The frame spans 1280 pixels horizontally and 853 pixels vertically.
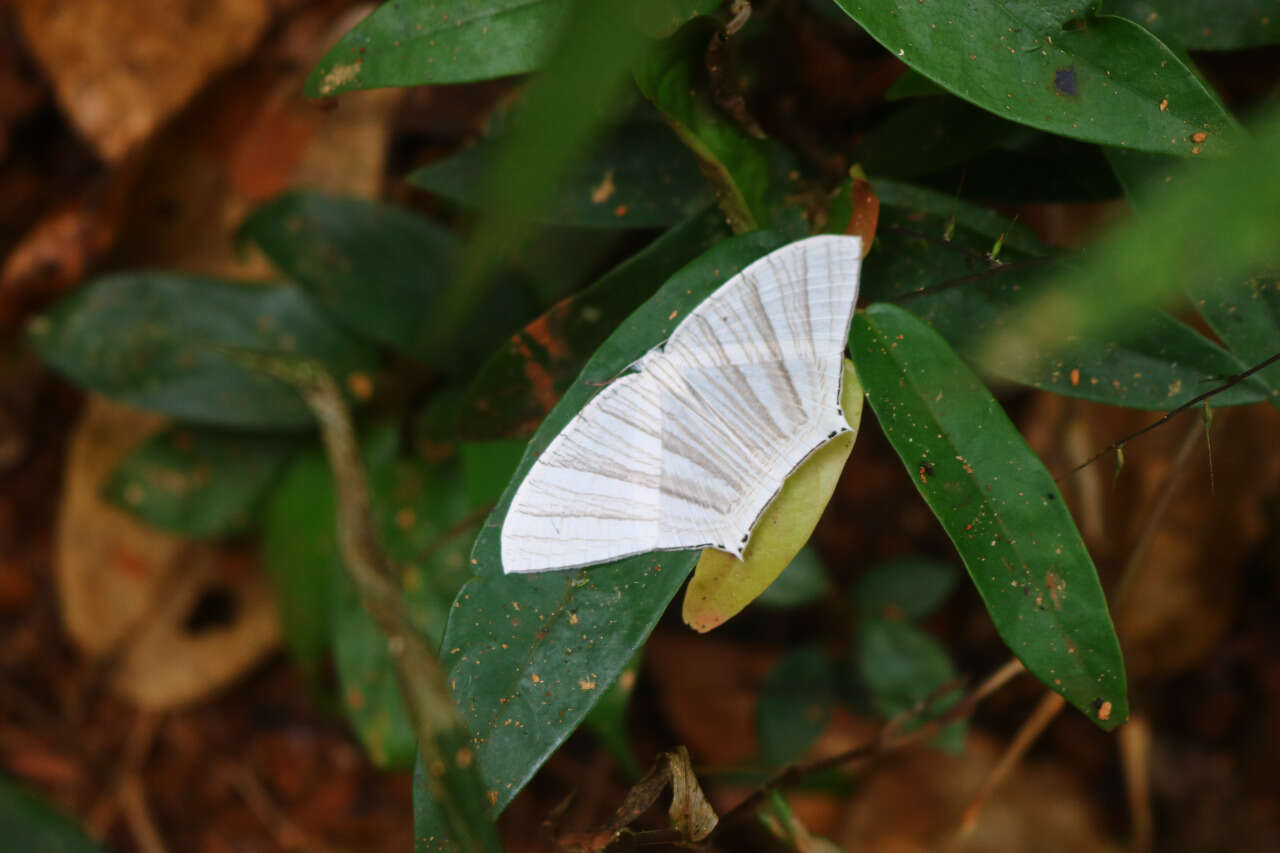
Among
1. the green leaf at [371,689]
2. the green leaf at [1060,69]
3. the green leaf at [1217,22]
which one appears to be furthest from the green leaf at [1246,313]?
the green leaf at [371,689]

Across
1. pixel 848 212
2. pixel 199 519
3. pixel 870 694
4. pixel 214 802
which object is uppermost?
pixel 848 212

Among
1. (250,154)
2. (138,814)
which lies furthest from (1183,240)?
(138,814)

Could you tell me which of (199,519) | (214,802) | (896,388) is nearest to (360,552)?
(896,388)

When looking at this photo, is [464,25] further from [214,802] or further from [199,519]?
[214,802]

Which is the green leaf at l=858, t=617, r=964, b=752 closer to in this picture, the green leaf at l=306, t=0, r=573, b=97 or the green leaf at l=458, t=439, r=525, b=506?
the green leaf at l=458, t=439, r=525, b=506

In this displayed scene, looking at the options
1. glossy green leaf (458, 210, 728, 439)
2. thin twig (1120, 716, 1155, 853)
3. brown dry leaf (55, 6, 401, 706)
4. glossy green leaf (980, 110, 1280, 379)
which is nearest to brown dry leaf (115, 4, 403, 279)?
brown dry leaf (55, 6, 401, 706)

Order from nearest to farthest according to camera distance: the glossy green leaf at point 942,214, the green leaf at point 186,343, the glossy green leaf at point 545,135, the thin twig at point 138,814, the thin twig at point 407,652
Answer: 1. the glossy green leaf at point 545,135
2. the thin twig at point 407,652
3. the glossy green leaf at point 942,214
4. the green leaf at point 186,343
5. the thin twig at point 138,814

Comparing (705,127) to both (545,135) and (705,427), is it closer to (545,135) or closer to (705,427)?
(705,427)

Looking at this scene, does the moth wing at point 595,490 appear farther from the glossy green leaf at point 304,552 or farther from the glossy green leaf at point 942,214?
the glossy green leaf at point 304,552
